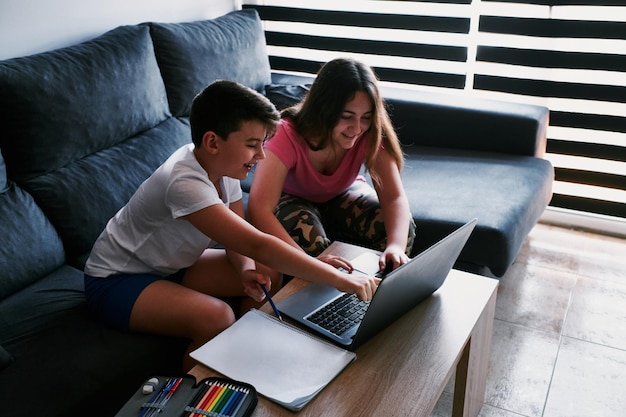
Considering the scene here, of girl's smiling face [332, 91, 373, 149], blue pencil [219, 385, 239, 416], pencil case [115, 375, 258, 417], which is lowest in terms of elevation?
blue pencil [219, 385, 239, 416]

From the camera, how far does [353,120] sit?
196cm

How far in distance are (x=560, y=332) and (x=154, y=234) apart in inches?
56.6

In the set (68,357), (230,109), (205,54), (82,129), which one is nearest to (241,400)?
(68,357)

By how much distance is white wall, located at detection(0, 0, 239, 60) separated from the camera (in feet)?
7.14

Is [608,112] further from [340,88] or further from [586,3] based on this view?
[340,88]

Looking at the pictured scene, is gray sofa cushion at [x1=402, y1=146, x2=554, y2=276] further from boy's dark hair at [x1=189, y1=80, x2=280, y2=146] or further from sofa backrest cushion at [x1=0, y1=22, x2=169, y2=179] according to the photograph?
sofa backrest cushion at [x1=0, y1=22, x2=169, y2=179]

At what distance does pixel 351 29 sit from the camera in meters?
3.30

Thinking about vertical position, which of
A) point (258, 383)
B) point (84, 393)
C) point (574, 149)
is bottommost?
point (574, 149)

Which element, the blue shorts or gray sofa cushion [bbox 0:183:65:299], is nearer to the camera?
the blue shorts

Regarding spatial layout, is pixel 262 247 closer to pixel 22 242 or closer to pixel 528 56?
pixel 22 242

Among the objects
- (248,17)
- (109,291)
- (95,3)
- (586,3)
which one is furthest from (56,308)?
(586,3)

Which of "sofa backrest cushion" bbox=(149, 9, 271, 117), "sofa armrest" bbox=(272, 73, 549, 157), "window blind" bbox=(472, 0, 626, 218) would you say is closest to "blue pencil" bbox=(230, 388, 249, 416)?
"sofa backrest cushion" bbox=(149, 9, 271, 117)

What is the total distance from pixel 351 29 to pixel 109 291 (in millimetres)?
2079

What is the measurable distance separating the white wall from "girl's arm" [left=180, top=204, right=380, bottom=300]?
109 centimetres
